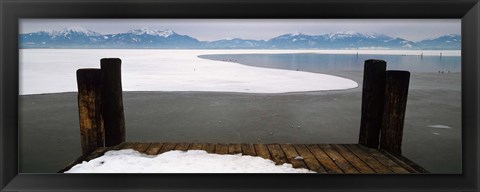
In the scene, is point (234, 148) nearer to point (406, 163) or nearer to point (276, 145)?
point (276, 145)

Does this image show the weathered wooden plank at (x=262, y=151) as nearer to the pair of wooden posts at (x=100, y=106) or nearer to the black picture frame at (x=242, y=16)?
the black picture frame at (x=242, y=16)

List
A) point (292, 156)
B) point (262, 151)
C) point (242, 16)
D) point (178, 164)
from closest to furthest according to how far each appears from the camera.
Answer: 1. point (242, 16)
2. point (178, 164)
3. point (292, 156)
4. point (262, 151)

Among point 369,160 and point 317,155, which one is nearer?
point 369,160

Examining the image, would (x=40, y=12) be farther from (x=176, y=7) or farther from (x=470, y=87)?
(x=470, y=87)

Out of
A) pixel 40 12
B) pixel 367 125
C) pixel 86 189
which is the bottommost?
pixel 86 189

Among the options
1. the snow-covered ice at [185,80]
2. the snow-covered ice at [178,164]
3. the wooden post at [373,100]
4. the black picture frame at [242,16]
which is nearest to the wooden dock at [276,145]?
the wooden post at [373,100]

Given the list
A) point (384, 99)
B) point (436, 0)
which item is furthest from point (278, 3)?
point (384, 99)

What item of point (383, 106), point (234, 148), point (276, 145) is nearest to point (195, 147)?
point (234, 148)
